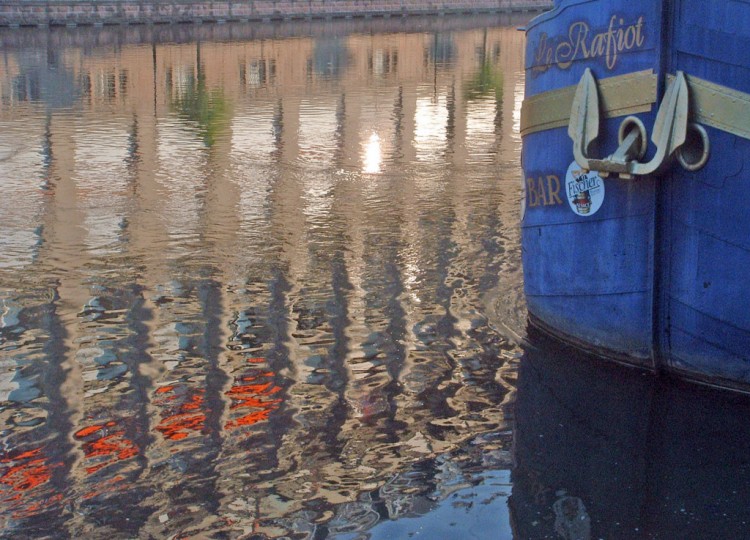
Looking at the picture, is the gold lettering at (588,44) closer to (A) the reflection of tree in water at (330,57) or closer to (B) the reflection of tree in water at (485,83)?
(B) the reflection of tree in water at (485,83)

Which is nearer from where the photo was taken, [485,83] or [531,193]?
[531,193]

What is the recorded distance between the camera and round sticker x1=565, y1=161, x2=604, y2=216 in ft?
19.8

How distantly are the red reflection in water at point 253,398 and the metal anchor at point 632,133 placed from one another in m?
2.05

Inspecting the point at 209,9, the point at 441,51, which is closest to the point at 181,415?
the point at 441,51

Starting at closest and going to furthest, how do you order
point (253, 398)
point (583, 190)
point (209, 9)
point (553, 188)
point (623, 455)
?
point (623, 455)
point (253, 398)
point (583, 190)
point (553, 188)
point (209, 9)

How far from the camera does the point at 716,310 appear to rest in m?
5.63

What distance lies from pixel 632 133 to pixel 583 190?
0.53 metres

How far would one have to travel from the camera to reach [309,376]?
6250 millimetres

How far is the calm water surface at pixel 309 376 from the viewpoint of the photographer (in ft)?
15.6

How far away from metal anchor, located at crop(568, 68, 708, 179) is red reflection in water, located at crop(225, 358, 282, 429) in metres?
2.05

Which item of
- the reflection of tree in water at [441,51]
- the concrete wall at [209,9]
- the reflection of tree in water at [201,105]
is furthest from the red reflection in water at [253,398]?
the concrete wall at [209,9]

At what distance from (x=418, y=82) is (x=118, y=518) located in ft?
64.4

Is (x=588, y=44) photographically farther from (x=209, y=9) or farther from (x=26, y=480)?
(x=209, y=9)

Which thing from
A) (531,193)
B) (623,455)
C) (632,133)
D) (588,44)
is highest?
(588,44)
